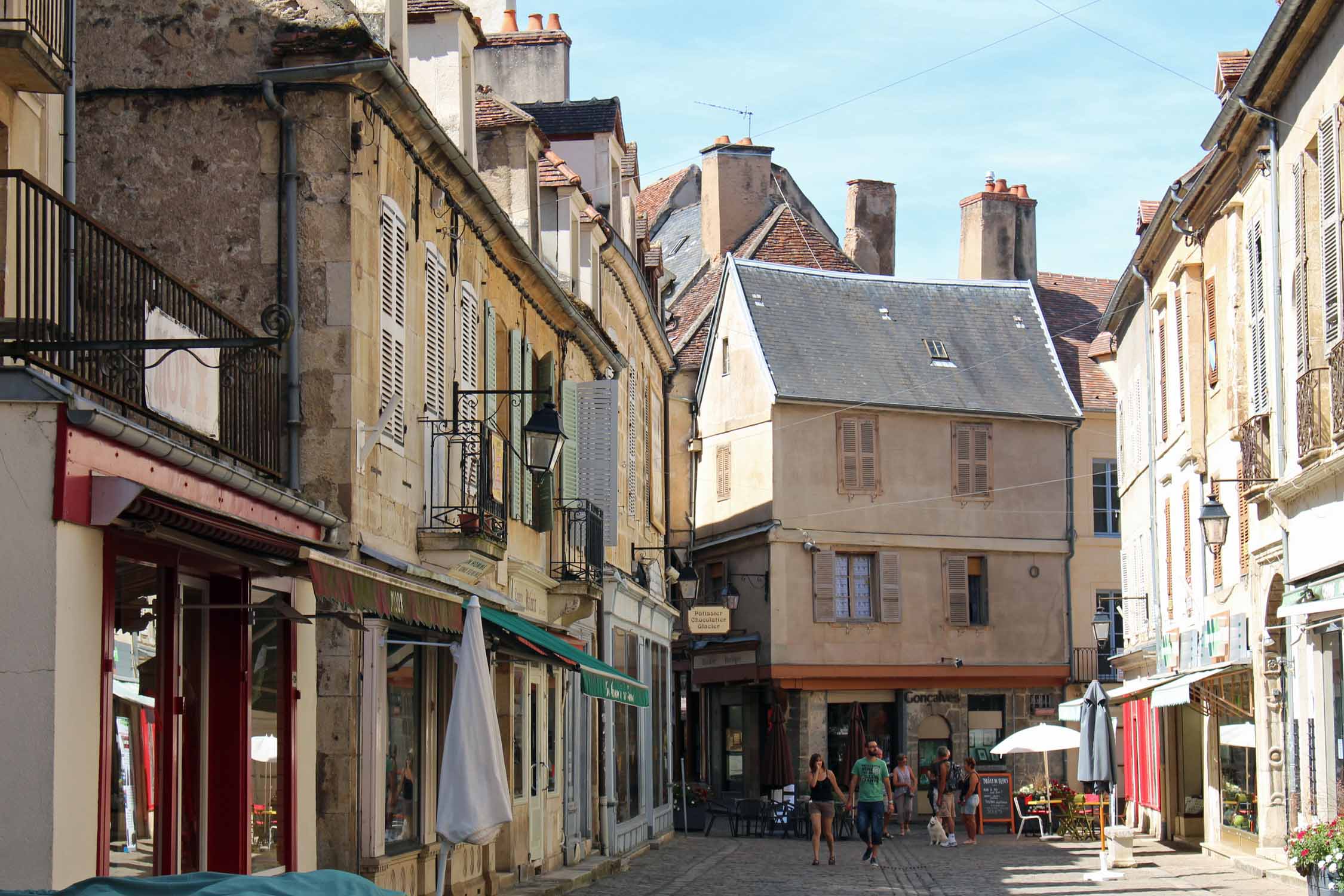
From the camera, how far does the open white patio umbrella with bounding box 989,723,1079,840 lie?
30938 millimetres

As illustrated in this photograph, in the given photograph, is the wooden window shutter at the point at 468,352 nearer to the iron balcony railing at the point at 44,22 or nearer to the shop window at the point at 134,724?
the iron balcony railing at the point at 44,22

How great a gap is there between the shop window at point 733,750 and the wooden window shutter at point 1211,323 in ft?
56.6

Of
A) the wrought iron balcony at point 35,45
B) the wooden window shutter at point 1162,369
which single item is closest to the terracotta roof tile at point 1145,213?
the wooden window shutter at point 1162,369

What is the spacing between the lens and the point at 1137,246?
90.0ft

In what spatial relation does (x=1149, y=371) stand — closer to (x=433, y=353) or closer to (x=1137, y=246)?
(x=1137, y=246)

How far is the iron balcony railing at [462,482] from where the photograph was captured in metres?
14.6

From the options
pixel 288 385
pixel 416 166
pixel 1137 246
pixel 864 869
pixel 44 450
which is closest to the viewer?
pixel 44 450

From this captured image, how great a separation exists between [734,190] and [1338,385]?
29509 millimetres

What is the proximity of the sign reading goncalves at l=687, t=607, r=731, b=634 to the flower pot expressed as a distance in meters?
17.7

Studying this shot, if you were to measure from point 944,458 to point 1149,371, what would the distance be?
10173mm

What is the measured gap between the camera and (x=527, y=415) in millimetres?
19031

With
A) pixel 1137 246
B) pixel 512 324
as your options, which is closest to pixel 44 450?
pixel 512 324

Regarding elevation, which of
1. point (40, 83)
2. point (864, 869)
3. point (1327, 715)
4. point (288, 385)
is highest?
point (40, 83)

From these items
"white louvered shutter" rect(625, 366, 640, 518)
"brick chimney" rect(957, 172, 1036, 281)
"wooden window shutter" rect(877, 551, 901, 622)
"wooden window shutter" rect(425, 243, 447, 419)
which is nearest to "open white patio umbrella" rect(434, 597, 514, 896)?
"wooden window shutter" rect(425, 243, 447, 419)
